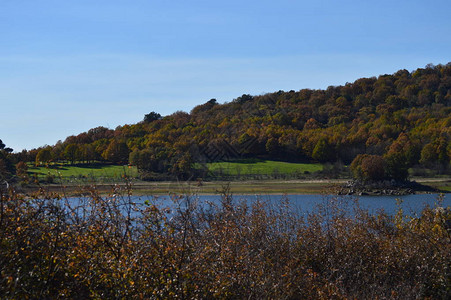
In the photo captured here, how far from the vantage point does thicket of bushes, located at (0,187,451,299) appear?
7238mm

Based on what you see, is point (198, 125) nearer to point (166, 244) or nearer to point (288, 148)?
point (288, 148)

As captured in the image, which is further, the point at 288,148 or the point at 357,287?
the point at 288,148

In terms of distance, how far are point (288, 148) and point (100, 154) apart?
4113 centimetres

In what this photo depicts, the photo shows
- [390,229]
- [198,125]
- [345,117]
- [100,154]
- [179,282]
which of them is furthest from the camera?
[345,117]

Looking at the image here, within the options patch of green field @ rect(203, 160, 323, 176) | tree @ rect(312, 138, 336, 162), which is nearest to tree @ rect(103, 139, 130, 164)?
patch of green field @ rect(203, 160, 323, 176)

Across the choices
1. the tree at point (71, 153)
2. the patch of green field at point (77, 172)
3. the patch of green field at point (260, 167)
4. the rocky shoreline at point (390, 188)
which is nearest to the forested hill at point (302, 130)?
the tree at point (71, 153)

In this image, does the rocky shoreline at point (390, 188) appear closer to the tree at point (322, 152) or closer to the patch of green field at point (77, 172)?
the tree at point (322, 152)

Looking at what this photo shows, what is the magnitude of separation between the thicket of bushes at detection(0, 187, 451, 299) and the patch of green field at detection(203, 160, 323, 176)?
67025 millimetres

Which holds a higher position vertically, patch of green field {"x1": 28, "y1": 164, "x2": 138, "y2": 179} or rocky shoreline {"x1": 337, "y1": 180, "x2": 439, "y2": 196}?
patch of green field {"x1": 28, "y1": 164, "x2": 138, "y2": 179}

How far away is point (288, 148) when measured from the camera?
338 ft

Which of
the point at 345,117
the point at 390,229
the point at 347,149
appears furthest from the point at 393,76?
the point at 390,229

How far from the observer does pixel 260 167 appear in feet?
300

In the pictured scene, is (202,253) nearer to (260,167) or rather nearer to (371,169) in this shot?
(371,169)

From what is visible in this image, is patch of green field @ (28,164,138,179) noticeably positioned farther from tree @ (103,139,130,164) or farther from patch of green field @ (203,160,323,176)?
patch of green field @ (203,160,323,176)
